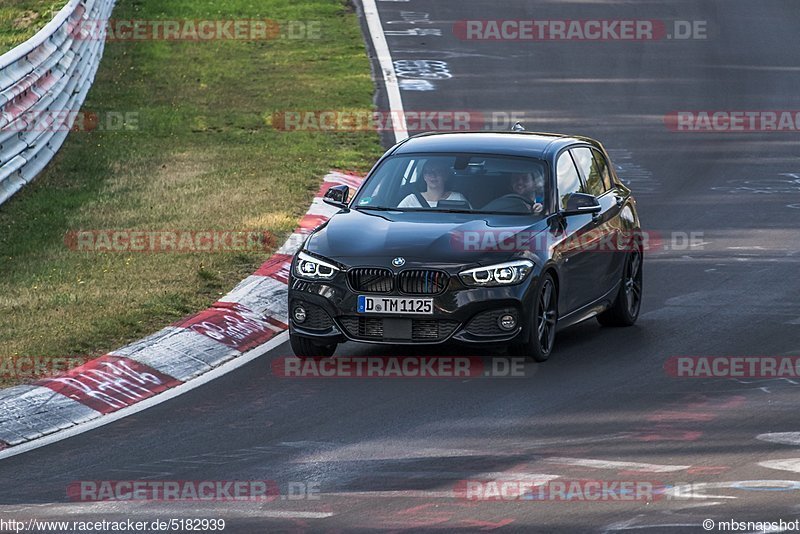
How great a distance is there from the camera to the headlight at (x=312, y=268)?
38.5 feet

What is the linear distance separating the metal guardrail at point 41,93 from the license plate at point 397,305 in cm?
673

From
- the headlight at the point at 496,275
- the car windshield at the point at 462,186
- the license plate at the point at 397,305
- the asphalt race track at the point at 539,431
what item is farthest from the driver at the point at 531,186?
the license plate at the point at 397,305

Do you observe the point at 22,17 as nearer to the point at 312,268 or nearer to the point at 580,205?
A: the point at 312,268

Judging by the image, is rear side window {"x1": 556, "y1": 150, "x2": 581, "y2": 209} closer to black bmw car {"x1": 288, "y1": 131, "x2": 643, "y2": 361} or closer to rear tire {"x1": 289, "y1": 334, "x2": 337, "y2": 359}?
black bmw car {"x1": 288, "y1": 131, "x2": 643, "y2": 361}

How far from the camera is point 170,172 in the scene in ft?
63.5

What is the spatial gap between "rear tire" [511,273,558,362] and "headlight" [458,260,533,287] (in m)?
0.21

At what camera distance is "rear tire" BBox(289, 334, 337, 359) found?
12.0 meters

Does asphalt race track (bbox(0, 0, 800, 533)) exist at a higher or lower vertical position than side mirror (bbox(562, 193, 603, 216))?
lower

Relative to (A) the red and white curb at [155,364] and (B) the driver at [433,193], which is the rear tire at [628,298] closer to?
(B) the driver at [433,193]

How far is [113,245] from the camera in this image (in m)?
15.5

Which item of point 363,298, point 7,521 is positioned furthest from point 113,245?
point 7,521

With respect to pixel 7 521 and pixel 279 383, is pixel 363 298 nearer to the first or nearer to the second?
pixel 279 383

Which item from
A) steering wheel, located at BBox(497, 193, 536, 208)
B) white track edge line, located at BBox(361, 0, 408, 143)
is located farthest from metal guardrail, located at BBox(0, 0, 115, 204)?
steering wheel, located at BBox(497, 193, 536, 208)

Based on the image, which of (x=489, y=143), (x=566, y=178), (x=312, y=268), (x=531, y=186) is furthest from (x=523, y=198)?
(x=312, y=268)
